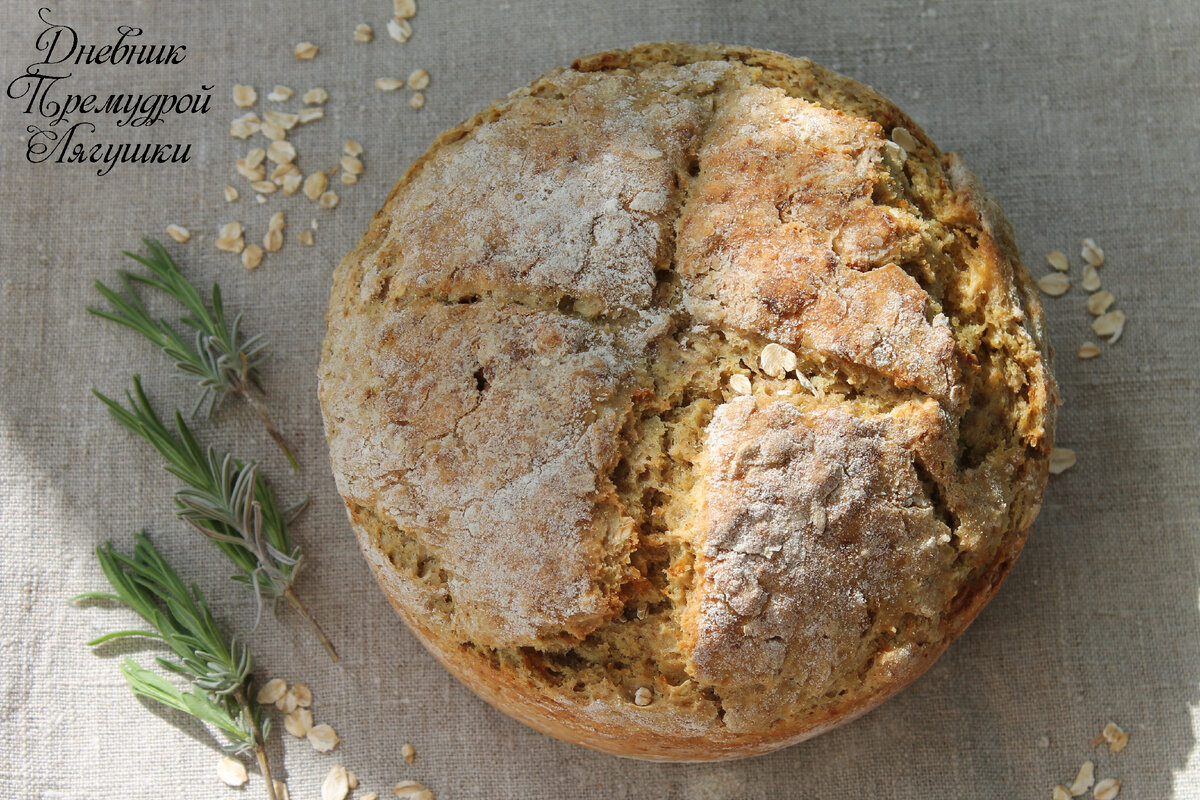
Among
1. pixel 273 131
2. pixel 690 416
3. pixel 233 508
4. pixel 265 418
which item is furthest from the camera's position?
pixel 273 131

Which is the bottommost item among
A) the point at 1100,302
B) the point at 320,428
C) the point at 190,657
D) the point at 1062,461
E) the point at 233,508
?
the point at 190,657

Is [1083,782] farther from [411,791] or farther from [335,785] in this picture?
[335,785]

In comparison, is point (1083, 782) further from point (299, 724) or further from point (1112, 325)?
point (299, 724)

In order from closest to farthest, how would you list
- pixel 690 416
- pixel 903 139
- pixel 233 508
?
pixel 690 416 → pixel 903 139 → pixel 233 508

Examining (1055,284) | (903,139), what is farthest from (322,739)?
(1055,284)

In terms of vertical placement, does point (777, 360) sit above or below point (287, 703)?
above

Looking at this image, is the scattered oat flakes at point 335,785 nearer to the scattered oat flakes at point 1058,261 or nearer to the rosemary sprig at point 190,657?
the rosemary sprig at point 190,657

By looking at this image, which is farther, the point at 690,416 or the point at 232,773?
the point at 232,773
